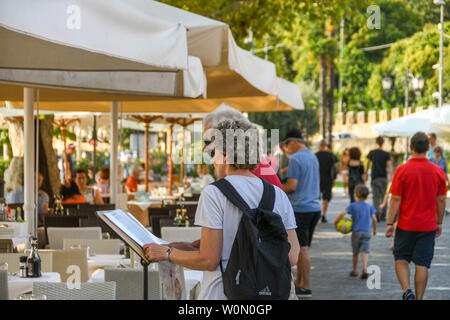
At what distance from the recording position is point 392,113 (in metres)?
30.4

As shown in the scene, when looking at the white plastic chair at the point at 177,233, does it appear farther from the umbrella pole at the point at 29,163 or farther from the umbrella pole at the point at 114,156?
the umbrella pole at the point at 114,156

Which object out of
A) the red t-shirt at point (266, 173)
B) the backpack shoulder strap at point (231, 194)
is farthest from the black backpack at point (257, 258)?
the red t-shirt at point (266, 173)

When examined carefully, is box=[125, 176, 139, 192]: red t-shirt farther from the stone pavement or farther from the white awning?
the white awning

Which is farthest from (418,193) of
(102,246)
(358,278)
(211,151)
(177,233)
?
(211,151)

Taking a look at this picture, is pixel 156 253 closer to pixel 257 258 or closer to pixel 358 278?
pixel 257 258

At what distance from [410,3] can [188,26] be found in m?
7.35

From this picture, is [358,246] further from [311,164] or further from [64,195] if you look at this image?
[64,195]

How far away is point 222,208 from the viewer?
12.4 ft

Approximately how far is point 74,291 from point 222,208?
1689mm

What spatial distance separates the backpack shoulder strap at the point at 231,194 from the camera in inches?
148

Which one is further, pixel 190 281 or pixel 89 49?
pixel 190 281

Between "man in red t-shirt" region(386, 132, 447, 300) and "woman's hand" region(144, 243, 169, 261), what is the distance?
4.72 meters

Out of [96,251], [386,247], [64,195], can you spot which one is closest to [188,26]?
[96,251]

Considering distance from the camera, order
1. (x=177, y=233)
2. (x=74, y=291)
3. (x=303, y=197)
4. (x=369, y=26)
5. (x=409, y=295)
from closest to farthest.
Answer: (x=74, y=291), (x=409, y=295), (x=177, y=233), (x=369, y=26), (x=303, y=197)
